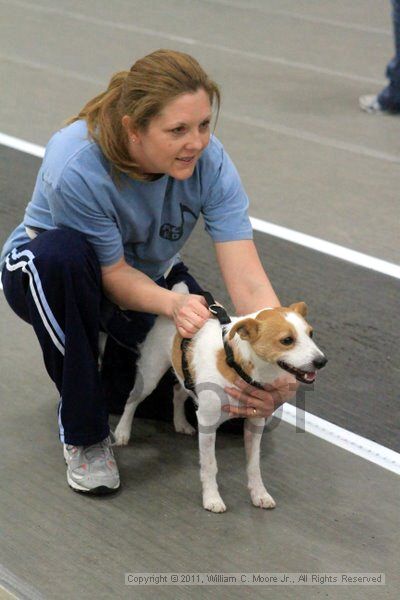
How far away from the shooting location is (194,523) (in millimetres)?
2117

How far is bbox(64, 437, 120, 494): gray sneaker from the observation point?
219cm

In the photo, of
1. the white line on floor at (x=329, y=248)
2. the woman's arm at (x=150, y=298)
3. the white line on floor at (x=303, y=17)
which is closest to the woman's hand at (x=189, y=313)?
the woman's arm at (x=150, y=298)

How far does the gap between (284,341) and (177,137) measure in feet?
1.58

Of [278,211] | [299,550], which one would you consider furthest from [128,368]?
[278,211]

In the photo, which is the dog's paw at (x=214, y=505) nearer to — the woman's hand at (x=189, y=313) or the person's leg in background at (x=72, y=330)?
the person's leg in background at (x=72, y=330)

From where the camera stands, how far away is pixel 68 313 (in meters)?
2.10

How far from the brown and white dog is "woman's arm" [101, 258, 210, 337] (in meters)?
0.03

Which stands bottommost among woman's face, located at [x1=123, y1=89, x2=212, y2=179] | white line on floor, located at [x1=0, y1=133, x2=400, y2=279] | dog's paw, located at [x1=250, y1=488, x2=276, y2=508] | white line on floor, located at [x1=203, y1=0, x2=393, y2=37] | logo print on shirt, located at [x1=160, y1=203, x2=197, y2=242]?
white line on floor, located at [x1=203, y1=0, x2=393, y2=37]

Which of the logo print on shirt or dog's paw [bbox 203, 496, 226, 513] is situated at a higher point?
the logo print on shirt

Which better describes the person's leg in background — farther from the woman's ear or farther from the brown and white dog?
the woman's ear

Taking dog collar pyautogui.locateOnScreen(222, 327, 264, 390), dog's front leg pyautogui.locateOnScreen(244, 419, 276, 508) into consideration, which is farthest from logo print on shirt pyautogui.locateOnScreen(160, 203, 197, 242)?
dog's front leg pyautogui.locateOnScreen(244, 419, 276, 508)

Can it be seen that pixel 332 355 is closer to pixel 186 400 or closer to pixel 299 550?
pixel 186 400

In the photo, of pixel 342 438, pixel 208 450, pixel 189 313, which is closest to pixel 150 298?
pixel 189 313

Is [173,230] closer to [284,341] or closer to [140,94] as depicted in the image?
[140,94]
